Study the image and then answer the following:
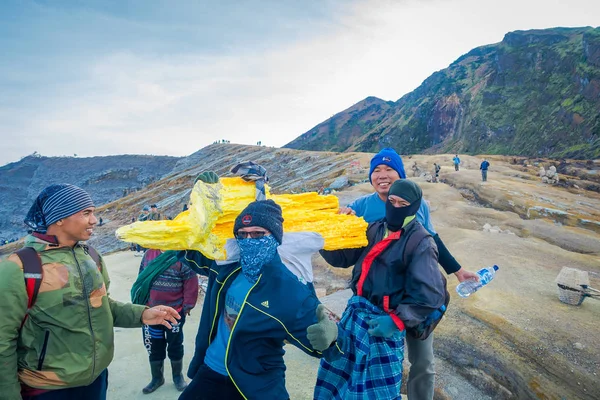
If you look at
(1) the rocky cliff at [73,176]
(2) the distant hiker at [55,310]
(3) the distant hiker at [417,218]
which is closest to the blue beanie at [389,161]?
(3) the distant hiker at [417,218]

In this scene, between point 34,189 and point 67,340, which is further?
point 34,189

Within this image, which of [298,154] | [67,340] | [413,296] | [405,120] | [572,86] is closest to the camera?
[67,340]

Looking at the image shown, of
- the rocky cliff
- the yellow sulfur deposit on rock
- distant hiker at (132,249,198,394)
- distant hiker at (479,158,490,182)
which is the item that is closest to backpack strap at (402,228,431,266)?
the yellow sulfur deposit on rock

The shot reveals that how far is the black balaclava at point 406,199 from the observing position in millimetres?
2328

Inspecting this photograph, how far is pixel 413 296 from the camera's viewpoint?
212 centimetres

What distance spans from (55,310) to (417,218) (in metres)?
2.52

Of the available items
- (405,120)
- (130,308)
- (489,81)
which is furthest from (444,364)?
(405,120)

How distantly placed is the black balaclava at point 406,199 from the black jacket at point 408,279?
0.25 feet

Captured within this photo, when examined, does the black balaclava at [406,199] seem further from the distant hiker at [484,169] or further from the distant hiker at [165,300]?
the distant hiker at [484,169]

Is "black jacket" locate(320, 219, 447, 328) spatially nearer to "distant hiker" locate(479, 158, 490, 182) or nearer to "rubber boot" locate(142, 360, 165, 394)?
"rubber boot" locate(142, 360, 165, 394)

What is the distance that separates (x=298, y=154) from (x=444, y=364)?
120 ft

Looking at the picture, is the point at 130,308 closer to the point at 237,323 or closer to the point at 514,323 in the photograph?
the point at 237,323

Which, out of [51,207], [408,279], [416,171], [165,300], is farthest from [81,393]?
[416,171]

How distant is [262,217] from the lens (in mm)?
1941
